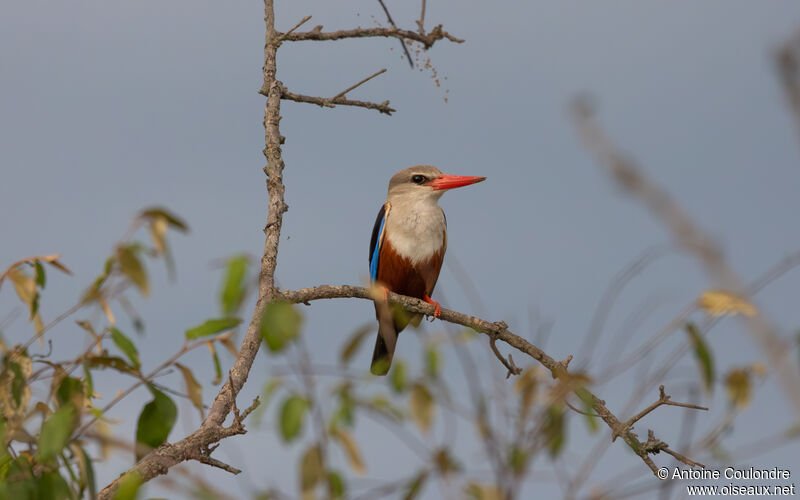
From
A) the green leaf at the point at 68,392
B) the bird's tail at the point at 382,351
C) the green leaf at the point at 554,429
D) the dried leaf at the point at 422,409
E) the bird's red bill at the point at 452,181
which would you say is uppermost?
the bird's red bill at the point at 452,181

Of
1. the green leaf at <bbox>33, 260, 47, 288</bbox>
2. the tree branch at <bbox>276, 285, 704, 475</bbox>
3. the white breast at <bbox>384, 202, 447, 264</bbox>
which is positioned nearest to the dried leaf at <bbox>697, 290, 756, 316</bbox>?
the green leaf at <bbox>33, 260, 47, 288</bbox>

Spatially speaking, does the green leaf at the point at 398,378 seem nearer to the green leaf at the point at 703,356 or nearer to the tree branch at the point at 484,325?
the green leaf at the point at 703,356

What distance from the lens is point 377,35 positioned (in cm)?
494

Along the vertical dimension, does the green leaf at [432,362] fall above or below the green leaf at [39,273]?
below

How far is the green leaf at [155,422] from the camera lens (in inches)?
104

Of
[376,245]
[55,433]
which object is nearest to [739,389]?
[55,433]

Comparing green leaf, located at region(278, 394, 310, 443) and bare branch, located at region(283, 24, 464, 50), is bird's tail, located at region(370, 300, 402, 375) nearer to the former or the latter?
bare branch, located at region(283, 24, 464, 50)

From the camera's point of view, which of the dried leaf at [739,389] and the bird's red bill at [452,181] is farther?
the bird's red bill at [452,181]

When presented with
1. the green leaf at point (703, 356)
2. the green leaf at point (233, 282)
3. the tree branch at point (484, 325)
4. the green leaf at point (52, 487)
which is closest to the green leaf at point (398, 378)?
the green leaf at point (233, 282)

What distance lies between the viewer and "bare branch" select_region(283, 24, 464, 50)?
452cm

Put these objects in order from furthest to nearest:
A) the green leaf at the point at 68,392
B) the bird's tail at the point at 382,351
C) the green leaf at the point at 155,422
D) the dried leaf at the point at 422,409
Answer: the bird's tail at the point at 382,351
the green leaf at the point at 68,392
the green leaf at the point at 155,422
the dried leaf at the point at 422,409

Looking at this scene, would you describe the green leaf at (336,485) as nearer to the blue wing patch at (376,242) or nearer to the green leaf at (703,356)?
the green leaf at (703,356)

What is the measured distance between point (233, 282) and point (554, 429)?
0.78 metres

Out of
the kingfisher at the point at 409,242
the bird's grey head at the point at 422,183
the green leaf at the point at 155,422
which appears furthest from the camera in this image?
the bird's grey head at the point at 422,183
